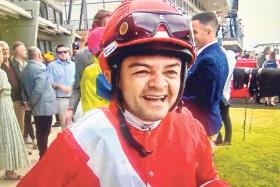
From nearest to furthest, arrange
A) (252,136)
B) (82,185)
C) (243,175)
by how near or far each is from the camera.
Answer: (82,185) → (243,175) → (252,136)

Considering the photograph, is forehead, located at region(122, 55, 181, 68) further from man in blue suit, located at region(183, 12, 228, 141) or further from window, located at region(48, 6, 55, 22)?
window, located at region(48, 6, 55, 22)

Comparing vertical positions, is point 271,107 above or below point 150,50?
below

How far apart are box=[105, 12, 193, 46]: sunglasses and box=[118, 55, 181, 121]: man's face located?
72 mm

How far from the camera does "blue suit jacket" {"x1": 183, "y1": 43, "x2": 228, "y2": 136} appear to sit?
129 inches

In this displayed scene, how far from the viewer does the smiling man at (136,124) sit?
123 cm

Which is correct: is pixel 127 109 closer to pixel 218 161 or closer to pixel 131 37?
pixel 131 37

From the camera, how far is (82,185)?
4.03ft

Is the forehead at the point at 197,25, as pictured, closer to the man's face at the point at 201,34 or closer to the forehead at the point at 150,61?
the man's face at the point at 201,34

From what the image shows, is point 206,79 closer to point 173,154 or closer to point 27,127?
point 173,154

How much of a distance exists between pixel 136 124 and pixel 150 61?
8.8 inches

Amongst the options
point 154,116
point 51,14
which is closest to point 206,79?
point 154,116

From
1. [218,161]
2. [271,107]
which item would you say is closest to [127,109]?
[218,161]

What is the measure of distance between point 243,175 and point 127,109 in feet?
11.9

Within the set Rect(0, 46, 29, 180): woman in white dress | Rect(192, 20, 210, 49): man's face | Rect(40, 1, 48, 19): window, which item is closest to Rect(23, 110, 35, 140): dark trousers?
Rect(0, 46, 29, 180): woman in white dress
